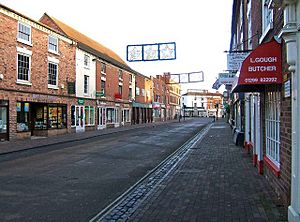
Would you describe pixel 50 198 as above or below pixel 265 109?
below

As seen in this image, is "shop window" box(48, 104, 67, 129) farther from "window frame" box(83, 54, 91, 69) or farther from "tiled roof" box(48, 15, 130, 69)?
"tiled roof" box(48, 15, 130, 69)

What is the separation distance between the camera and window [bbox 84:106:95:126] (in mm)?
32844

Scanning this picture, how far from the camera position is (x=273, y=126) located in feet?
24.3

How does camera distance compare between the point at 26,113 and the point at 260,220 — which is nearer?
the point at 260,220

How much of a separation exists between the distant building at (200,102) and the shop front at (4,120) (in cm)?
10605

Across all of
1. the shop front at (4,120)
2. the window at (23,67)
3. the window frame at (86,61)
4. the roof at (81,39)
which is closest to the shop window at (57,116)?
the window at (23,67)

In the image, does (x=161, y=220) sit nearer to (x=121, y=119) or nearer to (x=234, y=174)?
(x=234, y=174)

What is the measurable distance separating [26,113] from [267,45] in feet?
65.2

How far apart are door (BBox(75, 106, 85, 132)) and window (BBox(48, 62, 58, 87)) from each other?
4.57 metres

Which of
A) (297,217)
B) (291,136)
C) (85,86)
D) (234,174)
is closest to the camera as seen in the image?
(297,217)

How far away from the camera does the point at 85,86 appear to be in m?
32.8

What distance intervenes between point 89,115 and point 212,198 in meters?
27.9

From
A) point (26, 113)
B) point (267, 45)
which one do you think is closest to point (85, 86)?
point (26, 113)

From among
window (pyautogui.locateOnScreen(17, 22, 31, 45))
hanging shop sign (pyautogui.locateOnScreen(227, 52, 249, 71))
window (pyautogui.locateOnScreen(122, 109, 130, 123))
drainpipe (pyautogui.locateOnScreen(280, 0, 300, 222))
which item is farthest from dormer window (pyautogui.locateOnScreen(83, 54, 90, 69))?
drainpipe (pyautogui.locateOnScreen(280, 0, 300, 222))
